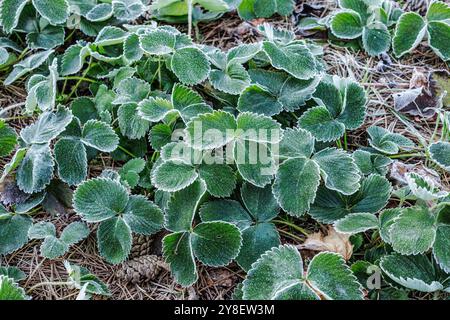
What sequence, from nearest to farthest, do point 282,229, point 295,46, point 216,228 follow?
point 216,228, point 282,229, point 295,46

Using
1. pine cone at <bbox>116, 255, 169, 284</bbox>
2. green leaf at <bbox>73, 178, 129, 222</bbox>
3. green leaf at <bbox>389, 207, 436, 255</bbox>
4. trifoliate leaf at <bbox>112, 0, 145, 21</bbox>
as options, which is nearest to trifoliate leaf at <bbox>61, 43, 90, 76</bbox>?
trifoliate leaf at <bbox>112, 0, 145, 21</bbox>

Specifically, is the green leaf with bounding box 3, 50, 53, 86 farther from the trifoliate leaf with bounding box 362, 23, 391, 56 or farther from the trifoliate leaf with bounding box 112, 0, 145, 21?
the trifoliate leaf with bounding box 362, 23, 391, 56

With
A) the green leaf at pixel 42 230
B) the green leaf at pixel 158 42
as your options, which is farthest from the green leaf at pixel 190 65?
the green leaf at pixel 42 230

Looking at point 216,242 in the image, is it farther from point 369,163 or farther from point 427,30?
point 427,30

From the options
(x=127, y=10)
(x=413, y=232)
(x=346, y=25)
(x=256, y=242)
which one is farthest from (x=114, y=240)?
(x=346, y=25)
